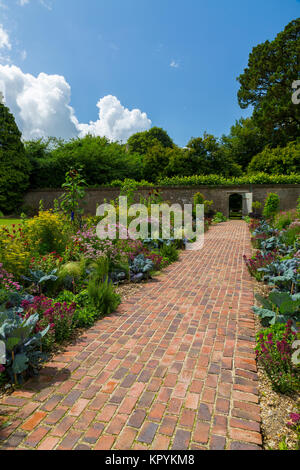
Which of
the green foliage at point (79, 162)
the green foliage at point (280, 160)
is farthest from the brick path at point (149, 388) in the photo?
the green foliage at point (280, 160)

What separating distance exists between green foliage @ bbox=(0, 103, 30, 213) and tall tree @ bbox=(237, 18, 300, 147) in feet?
63.0

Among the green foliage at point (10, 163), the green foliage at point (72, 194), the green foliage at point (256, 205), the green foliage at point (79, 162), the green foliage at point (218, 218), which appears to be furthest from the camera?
the green foliage at point (79, 162)

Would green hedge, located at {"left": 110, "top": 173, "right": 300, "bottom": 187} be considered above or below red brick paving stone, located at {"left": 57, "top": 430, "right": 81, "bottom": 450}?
above

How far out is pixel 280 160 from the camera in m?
22.0

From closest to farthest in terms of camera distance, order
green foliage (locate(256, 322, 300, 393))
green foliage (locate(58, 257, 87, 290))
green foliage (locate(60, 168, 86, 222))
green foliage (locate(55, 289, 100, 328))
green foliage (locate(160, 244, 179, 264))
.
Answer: green foliage (locate(256, 322, 300, 393)) → green foliage (locate(55, 289, 100, 328)) → green foliage (locate(58, 257, 87, 290)) → green foliage (locate(60, 168, 86, 222)) → green foliage (locate(160, 244, 179, 264))

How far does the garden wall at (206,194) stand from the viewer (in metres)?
17.4

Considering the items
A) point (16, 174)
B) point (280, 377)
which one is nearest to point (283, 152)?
point (16, 174)

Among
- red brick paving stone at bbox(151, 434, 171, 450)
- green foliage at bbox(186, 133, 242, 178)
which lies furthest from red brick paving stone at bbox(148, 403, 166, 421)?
green foliage at bbox(186, 133, 242, 178)

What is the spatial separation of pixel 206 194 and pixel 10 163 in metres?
13.9

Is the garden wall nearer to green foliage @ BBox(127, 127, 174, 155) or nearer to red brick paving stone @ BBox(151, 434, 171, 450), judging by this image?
green foliage @ BBox(127, 127, 174, 155)

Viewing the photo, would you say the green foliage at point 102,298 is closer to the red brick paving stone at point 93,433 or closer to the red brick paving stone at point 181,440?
the red brick paving stone at point 93,433

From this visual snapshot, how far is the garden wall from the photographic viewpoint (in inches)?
685

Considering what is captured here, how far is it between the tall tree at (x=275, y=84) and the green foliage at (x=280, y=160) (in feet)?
6.52

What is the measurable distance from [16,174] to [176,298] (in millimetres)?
17838
